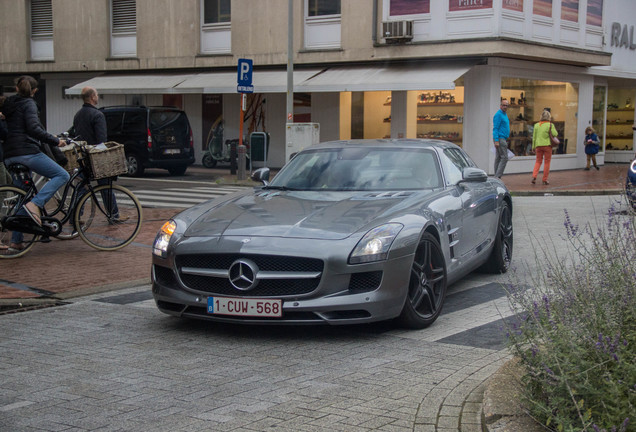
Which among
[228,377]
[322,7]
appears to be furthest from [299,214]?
[322,7]

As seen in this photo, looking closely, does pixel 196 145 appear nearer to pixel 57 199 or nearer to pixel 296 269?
pixel 57 199

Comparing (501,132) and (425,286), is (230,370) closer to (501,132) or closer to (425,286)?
(425,286)

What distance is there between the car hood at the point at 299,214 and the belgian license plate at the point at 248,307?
19.7 inches

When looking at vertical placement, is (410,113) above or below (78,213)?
above

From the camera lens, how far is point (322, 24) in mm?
28406

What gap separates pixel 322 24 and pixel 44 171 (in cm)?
2032

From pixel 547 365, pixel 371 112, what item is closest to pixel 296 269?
pixel 547 365

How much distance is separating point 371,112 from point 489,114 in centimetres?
489

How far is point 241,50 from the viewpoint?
2998 cm

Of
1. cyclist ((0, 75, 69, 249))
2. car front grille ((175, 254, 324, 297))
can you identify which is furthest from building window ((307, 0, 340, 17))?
car front grille ((175, 254, 324, 297))

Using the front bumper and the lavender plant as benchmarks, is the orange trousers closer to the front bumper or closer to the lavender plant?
the front bumper

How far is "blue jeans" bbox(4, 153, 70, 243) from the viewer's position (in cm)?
922

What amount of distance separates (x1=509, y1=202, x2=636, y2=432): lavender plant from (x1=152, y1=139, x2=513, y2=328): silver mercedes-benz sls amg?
139 centimetres

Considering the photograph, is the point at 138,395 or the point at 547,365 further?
the point at 138,395
